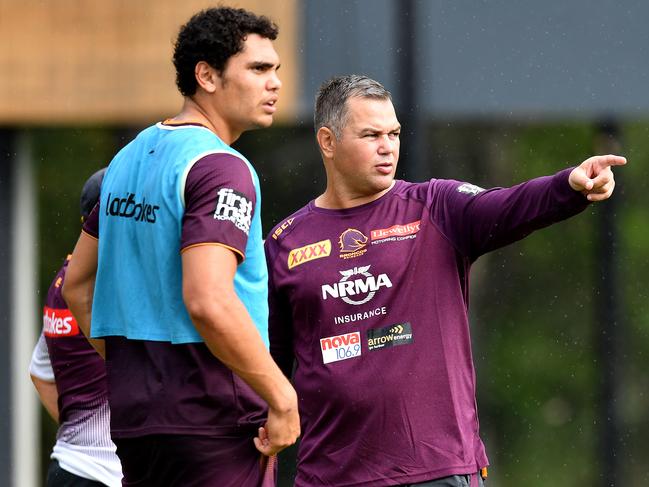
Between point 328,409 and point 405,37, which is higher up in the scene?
point 405,37

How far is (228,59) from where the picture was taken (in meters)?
4.40

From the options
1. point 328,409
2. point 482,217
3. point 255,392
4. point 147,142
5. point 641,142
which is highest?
point 147,142

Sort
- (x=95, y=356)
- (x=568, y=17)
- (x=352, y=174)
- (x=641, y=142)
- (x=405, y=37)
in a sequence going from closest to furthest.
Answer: (x=352, y=174), (x=95, y=356), (x=405, y=37), (x=568, y=17), (x=641, y=142)

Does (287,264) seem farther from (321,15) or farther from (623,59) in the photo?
(623,59)

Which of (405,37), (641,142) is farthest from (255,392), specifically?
(641,142)

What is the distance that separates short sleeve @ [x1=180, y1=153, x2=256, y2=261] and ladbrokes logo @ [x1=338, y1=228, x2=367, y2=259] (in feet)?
3.35

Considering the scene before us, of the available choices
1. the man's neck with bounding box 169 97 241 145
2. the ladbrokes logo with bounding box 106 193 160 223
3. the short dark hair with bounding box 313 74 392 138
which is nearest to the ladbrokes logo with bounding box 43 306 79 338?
the short dark hair with bounding box 313 74 392 138

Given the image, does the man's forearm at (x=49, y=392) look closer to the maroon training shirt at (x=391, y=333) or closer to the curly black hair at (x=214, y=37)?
the maroon training shirt at (x=391, y=333)

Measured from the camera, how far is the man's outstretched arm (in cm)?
399

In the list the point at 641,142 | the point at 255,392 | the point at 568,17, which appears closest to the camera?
the point at 255,392

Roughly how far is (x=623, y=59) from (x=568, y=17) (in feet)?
1.98

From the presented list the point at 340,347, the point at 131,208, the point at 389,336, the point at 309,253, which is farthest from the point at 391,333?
the point at 131,208

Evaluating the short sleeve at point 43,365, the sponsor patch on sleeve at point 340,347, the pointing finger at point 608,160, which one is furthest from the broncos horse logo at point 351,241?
the short sleeve at point 43,365

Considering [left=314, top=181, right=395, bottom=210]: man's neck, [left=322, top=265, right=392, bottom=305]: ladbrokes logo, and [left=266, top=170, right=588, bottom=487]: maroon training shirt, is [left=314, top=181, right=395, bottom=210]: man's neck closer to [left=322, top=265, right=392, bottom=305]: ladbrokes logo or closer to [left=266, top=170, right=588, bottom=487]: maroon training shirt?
[left=266, top=170, right=588, bottom=487]: maroon training shirt
